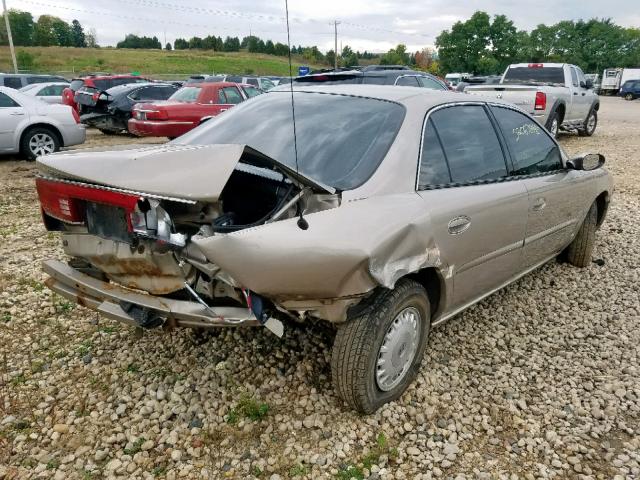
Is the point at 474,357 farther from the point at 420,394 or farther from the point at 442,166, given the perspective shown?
the point at 442,166

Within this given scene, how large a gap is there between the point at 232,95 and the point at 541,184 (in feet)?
32.0

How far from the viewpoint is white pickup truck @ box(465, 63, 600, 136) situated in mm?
10414

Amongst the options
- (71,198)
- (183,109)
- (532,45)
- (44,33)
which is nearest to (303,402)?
(71,198)

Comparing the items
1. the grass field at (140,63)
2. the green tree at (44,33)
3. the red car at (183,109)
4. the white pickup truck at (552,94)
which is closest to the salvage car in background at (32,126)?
the red car at (183,109)

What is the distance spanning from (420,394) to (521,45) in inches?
3036

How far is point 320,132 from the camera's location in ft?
9.29

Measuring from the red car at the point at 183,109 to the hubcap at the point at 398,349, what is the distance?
8886 mm

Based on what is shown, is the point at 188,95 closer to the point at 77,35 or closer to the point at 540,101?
the point at 540,101

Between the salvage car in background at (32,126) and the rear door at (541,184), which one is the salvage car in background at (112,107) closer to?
the salvage car in background at (32,126)

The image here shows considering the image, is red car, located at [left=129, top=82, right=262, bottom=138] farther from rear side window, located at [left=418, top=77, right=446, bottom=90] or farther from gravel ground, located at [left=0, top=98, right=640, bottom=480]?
gravel ground, located at [left=0, top=98, right=640, bottom=480]

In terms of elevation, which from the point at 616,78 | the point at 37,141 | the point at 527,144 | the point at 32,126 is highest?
the point at 616,78

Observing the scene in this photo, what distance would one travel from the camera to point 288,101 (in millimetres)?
3238

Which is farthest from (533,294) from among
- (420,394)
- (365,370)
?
(365,370)

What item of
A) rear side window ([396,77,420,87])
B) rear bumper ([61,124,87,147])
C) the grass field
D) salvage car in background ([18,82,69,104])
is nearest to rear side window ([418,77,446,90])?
rear side window ([396,77,420,87])
